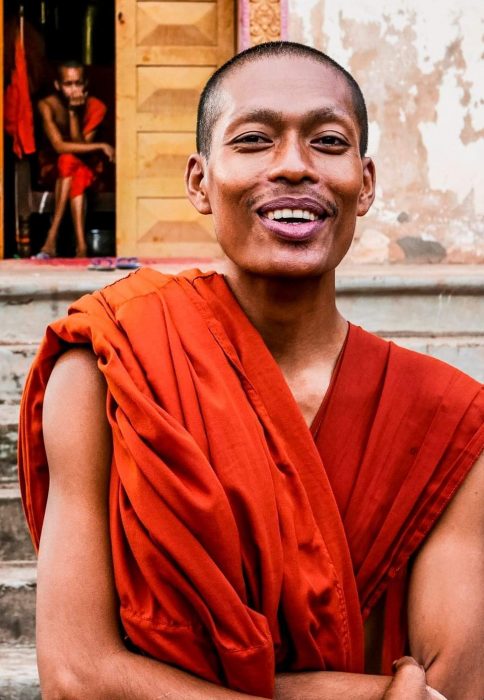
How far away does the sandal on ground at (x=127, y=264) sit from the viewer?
6.18m

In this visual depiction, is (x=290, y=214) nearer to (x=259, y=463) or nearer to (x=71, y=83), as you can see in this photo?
(x=259, y=463)

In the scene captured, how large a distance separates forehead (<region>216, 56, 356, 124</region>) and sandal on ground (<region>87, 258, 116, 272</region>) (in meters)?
4.08

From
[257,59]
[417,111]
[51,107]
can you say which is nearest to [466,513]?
[257,59]

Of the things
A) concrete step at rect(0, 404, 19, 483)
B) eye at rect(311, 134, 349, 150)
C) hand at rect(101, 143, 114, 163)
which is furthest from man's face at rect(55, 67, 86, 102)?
eye at rect(311, 134, 349, 150)

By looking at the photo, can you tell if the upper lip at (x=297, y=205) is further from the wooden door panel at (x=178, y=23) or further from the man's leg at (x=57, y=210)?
the man's leg at (x=57, y=210)

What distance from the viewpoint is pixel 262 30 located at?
5711mm

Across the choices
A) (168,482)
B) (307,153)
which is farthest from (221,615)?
(307,153)

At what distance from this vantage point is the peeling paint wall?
5.63 m

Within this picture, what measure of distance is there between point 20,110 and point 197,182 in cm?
571

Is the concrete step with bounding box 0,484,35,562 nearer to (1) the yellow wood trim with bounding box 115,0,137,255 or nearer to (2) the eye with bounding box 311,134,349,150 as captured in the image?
(2) the eye with bounding box 311,134,349,150

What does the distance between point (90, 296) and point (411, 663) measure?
86 cm

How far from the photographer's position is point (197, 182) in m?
2.14

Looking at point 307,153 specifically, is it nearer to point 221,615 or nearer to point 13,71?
point 221,615

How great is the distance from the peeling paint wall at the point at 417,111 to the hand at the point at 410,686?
4171 mm
